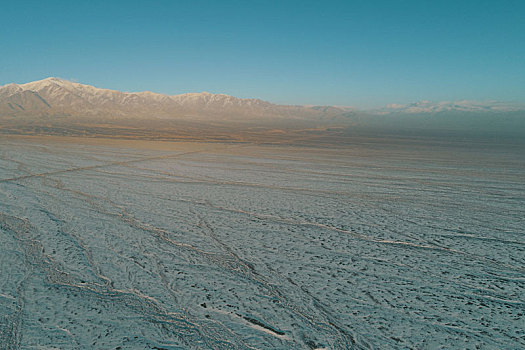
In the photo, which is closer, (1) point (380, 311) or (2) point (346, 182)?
(1) point (380, 311)

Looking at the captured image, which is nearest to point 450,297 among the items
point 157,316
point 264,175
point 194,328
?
point 194,328

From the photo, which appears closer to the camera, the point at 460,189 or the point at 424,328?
the point at 424,328

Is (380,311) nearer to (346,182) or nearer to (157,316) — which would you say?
(157,316)

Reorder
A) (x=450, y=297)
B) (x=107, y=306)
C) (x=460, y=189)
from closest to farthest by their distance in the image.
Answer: (x=107, y=306), (x=450, y=297), (x=460, y=189)

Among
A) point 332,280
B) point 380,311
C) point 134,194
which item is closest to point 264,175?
point 134,194

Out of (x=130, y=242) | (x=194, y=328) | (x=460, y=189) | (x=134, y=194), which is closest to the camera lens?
(x=194, y=328)

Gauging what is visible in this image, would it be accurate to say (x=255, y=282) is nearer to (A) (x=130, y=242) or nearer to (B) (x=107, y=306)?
(B) (x=107, y=306)
